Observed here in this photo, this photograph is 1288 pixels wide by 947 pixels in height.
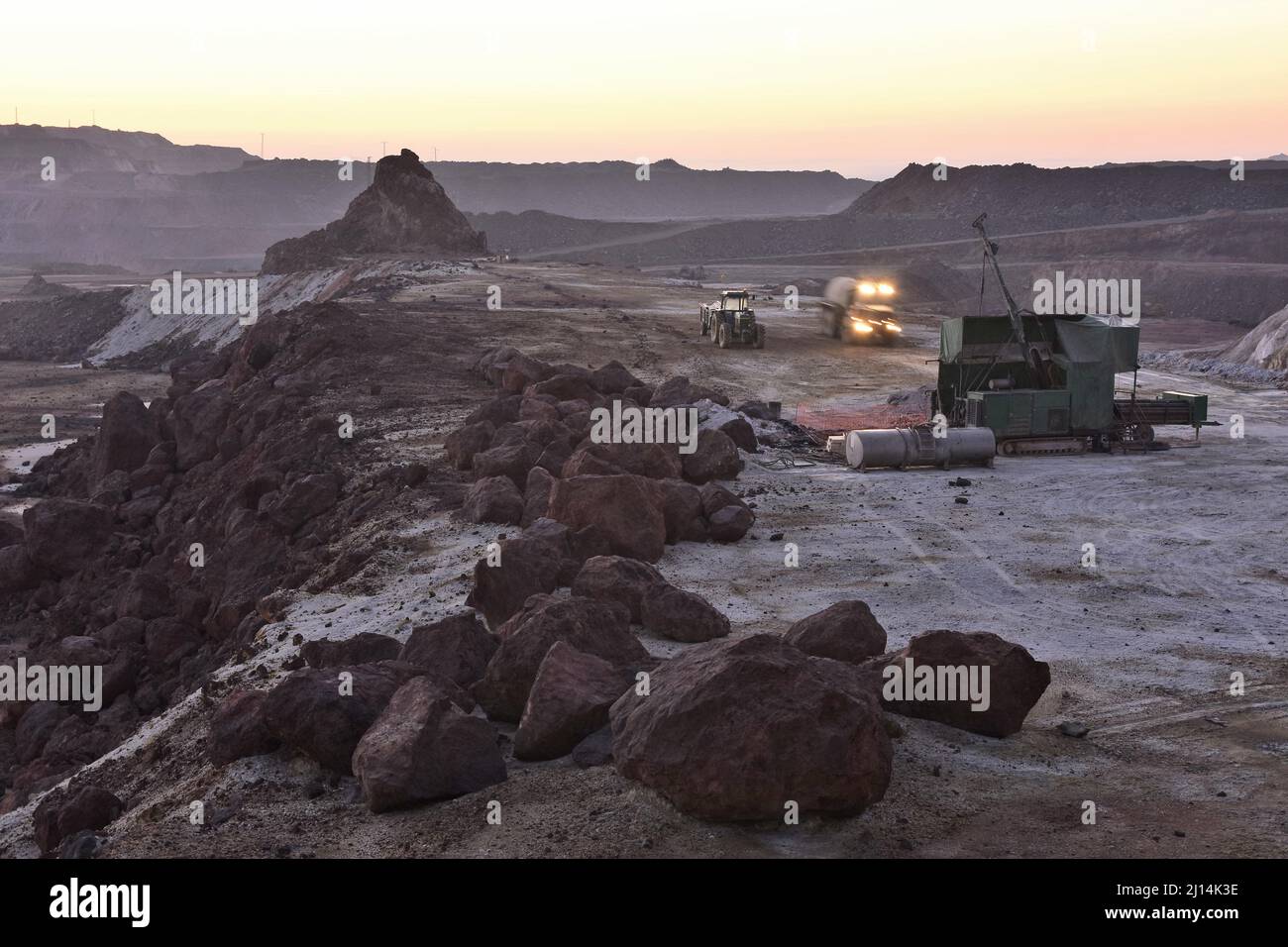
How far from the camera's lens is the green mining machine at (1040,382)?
26.5 metres

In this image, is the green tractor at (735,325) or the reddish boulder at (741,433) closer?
the reddish boulder at (741,433)

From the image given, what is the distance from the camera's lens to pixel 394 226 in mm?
73125

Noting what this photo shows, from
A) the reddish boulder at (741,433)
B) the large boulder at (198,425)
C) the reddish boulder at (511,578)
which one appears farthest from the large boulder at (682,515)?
the large boulder at (198,425)

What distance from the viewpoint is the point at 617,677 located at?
1121 centimetres

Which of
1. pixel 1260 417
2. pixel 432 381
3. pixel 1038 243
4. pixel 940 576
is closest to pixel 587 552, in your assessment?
pixel 940 576

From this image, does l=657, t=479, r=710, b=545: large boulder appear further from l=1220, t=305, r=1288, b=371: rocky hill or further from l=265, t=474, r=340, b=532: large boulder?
l=1220, t=305, r=1288, b=371: rocky hill

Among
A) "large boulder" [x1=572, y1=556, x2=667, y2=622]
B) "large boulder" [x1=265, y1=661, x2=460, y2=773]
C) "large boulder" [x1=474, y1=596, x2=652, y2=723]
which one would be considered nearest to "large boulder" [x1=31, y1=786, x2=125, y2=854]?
"large boulder" [x1=265, y1=661, x2=460, y2=773]

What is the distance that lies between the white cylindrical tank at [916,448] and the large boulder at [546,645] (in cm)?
1268

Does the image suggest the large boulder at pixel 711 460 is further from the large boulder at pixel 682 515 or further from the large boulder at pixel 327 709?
the large boulder at pixel 327 709

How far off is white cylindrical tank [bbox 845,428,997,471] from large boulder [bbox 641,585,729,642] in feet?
35.6

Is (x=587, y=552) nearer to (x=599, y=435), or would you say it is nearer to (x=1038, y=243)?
(x=599, y=435)

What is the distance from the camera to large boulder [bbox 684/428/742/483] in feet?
73.4

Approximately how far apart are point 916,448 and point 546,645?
14.4 metres

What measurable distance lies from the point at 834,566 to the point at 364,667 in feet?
27.3
